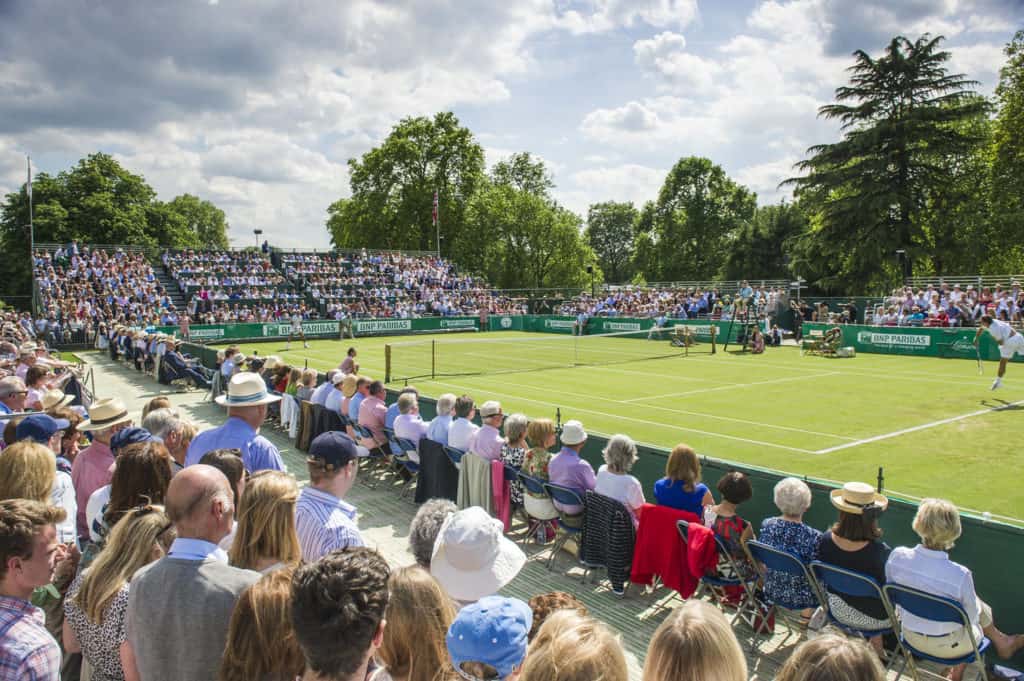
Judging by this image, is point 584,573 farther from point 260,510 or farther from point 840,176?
point 840,176

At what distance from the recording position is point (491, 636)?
2549mm

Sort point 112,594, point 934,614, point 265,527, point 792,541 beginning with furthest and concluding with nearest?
1. point 792,541
2. point 934,614
3. point 265,527
4. point 112,594

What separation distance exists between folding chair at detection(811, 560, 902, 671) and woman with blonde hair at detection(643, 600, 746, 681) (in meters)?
2.97

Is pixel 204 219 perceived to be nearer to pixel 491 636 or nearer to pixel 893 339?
pixel 893 339

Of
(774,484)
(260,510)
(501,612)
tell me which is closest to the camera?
(501,612)

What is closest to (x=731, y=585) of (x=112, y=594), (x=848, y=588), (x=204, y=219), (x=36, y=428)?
(x=848, y=588)

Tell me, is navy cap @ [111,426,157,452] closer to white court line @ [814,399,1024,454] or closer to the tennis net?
white court line @ [814,399,1024,454]

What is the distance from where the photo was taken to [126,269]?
1657 inches

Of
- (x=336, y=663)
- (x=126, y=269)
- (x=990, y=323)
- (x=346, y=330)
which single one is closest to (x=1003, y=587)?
(x=336, y=663)

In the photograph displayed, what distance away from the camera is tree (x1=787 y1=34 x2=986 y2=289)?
4500 centimetres

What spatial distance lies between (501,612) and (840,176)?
53.5 meters

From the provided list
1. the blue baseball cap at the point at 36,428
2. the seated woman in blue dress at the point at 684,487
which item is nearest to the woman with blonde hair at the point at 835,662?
the seated woman in blue dress at the point at 684,487

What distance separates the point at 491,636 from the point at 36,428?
5.76 m

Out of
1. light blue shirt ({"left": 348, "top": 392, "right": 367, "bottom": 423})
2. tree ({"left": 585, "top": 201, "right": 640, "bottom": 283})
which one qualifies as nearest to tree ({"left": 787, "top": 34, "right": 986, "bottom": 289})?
light blue shirt ({"left": 348, "top": 392, "right": 367, "bottom": 423})
